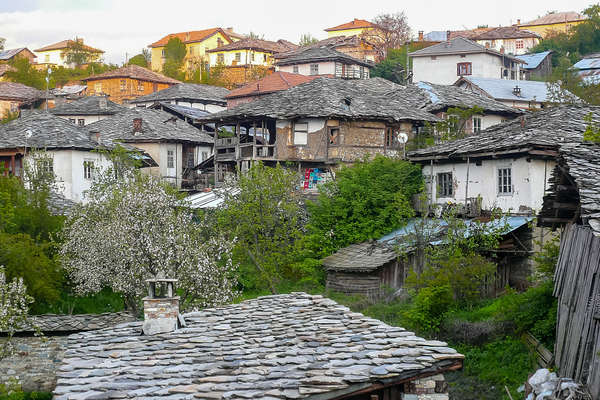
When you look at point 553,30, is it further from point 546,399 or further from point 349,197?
point 546,399

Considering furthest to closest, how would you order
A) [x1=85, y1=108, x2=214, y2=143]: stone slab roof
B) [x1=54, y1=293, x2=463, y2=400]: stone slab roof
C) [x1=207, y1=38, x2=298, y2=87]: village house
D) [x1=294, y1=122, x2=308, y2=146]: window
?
[x1=207, y1=38, x2=298, y2=87]: village house, [x1=85, y1=108, x2=214, y2=143]: stone slab roof, [x1=294, y1=122, x2=308, y2=146]: window, [x1=54, y1=293, x2=463, y2=400]: stone slab roof

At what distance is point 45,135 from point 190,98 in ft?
74.3

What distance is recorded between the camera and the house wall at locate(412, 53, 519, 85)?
62.2m

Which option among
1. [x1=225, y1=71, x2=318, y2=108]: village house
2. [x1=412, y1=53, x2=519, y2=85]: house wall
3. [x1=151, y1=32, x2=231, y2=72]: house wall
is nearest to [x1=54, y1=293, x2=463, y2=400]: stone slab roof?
[x1=225, y1=71, x2=318, y2=108]: village house

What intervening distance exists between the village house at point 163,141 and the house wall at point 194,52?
129 ft

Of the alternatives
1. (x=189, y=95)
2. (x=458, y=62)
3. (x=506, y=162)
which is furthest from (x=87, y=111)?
(x=506, y=162)

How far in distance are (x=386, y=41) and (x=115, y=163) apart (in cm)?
5123

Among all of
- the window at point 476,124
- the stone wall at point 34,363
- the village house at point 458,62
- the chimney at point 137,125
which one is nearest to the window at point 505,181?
the stone wall at point 34,363

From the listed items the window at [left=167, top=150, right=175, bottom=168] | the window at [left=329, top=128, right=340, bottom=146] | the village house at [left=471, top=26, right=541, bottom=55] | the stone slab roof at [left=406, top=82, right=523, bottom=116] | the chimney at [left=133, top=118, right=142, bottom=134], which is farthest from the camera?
the village house at [left=471, top=26, right=541, bottom=55]

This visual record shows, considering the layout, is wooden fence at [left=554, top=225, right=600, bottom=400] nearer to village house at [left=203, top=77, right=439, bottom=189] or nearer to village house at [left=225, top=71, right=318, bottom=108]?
village house at [left=203, top=77, right=439, bottom=189]

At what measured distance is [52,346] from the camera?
22.8 metres

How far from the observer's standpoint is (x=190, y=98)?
6212 cm

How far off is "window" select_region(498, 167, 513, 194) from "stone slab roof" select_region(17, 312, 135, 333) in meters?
13.6

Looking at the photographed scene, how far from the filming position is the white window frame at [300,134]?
37688mm
